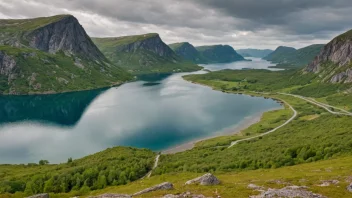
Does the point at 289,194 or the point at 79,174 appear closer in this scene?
the point at 289,194

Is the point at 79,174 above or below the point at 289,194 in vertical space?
below

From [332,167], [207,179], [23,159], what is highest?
[207,179]

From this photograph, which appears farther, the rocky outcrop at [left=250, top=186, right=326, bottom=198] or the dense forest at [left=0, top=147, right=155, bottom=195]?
the dense forest at [left=0, top=147, right=155, bottom=195]

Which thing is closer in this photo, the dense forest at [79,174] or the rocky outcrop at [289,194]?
the rocky outcrop at [289,194]

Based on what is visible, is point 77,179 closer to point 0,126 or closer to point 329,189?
point 329,189

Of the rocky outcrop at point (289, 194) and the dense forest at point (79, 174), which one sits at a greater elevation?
the rocky outcrop at point (289, 194)

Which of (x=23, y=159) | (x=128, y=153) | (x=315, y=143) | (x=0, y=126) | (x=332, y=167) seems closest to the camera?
(x=332, y=167)

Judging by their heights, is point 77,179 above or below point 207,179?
below

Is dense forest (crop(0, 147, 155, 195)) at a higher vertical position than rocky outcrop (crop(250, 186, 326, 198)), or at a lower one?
lower

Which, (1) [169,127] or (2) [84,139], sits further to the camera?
(1) [169,127]

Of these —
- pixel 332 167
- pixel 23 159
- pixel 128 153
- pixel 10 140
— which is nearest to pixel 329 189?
pixel 332 167

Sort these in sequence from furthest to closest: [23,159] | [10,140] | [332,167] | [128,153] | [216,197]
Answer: [10,140], [23,159], [128,153], [332,167], [216,197]
